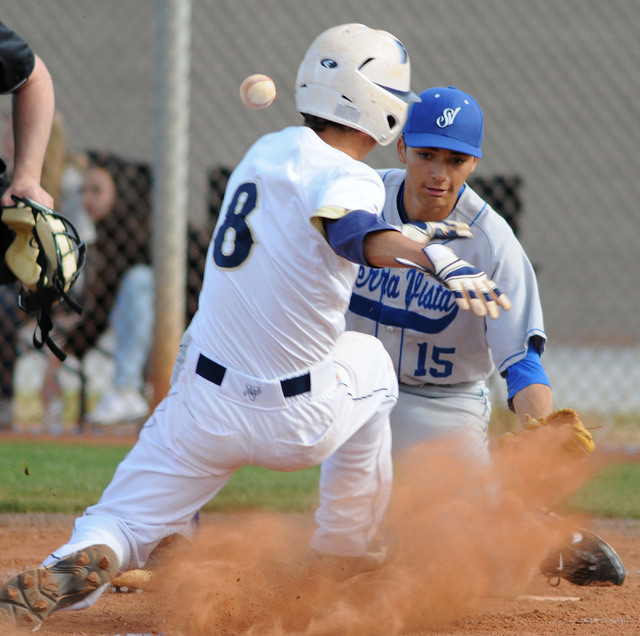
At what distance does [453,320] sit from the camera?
145 inches

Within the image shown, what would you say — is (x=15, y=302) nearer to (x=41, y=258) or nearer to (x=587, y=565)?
(x=41, y=258)

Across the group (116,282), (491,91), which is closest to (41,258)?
(116,282)

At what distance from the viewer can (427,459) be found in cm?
347

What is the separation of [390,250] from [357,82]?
73 cm

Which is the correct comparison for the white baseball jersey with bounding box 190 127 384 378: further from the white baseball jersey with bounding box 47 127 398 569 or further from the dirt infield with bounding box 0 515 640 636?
the dirt infield with bounding box 0 515 640 636

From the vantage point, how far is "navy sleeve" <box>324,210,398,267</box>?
2.33 meters

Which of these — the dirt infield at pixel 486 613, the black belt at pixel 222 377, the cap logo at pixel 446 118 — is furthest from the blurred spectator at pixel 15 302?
the black belt at pixel 222 377

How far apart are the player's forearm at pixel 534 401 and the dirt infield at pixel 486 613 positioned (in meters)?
0.66

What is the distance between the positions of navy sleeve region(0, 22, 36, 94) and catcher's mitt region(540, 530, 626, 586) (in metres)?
2.56

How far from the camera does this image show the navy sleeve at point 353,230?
7.65 feet

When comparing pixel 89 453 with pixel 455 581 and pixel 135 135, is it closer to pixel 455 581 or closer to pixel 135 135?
pixel 455 581

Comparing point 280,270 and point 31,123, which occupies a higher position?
point 31,123

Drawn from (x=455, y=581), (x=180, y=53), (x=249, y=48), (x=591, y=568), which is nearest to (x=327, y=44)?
(x=455, y=581)

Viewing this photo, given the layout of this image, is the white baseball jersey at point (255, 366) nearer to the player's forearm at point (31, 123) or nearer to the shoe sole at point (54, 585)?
the shoe sole at point (54, 585)
